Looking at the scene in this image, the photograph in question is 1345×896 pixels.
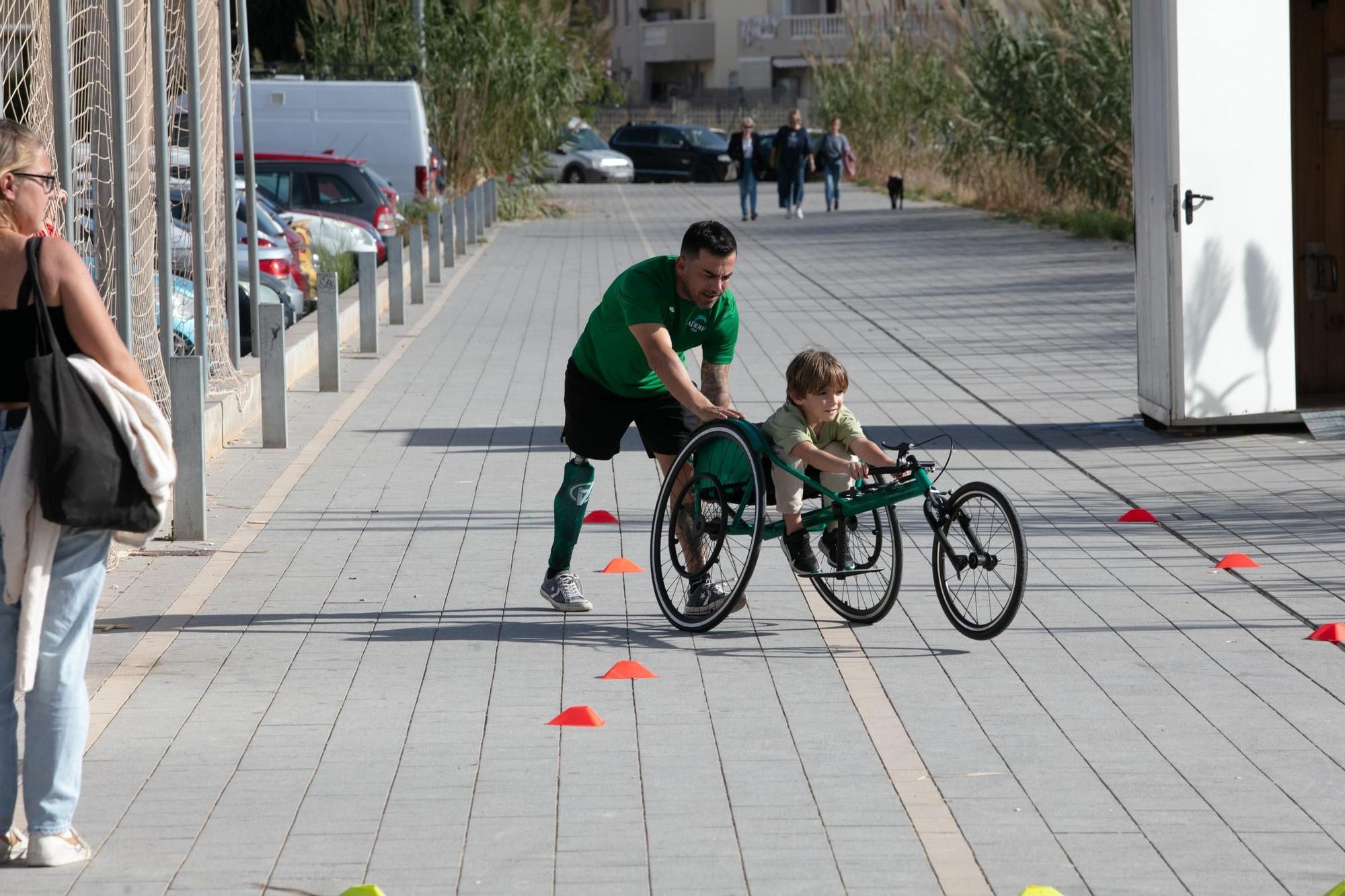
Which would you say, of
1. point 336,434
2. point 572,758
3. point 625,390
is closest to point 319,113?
point 336,434

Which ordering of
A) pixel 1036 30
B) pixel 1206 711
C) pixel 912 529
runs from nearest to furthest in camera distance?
pixel 1206 711, pixel 912 529, pixel 1036 30

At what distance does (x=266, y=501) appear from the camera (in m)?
9.54

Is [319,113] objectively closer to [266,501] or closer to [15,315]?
[266,501]

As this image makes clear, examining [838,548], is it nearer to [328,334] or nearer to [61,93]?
[61,93]

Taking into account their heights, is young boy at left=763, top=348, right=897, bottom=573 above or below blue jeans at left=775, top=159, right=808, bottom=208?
below

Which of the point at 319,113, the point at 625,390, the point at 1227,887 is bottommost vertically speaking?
the point at 1227,887

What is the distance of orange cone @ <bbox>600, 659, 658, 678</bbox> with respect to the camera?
6.24 m

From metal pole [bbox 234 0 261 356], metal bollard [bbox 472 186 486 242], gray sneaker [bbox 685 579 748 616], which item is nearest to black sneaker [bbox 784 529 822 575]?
gray sneaker [bbox 685 579 748 616]

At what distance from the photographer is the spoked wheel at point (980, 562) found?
21.1 feet

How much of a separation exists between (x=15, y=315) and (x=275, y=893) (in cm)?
143

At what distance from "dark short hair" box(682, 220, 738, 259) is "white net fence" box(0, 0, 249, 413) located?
2793 mm

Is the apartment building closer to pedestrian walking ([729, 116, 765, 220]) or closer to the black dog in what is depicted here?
the black dog

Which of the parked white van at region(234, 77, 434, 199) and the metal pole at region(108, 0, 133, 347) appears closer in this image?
the metal pole at region(108, 0, 133, 347)

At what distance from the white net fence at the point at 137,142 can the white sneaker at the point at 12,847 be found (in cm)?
371
